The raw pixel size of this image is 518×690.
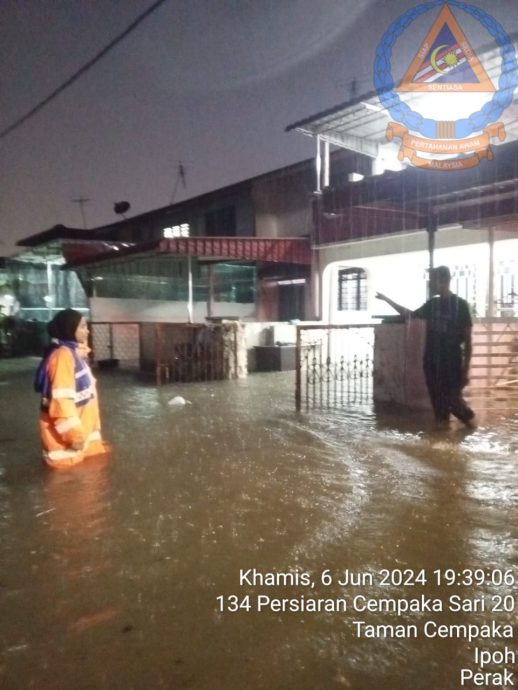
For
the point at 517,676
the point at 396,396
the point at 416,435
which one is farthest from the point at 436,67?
the point at 517,676

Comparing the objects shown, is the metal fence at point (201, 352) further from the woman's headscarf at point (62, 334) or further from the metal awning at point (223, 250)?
the woman's headscarf at point (62, 334)

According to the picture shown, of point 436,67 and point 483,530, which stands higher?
point 436,67

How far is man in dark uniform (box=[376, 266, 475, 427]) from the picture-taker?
5.84 metres

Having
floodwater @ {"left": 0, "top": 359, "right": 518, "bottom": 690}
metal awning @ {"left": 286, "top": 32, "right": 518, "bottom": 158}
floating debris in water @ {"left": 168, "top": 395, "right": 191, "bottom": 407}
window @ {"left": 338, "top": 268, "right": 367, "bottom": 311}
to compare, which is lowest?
floodwater @ {"left": 0, "top": 359, "right": 518, "bottom": 690}

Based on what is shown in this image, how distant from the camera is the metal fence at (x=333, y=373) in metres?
7.91

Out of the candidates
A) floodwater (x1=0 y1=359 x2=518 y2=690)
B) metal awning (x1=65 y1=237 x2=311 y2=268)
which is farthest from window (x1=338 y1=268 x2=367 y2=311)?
floodwater (x1=0 y1=359 x2=518 y2=690)

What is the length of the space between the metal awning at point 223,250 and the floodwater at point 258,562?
26.4ft

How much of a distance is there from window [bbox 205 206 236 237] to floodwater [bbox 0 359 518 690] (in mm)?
14886

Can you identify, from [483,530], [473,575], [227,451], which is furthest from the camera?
[227,451]

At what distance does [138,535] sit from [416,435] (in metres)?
3.72

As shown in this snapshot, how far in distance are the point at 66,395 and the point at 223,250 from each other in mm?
9875

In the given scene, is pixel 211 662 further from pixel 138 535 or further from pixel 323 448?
pixel 323 448

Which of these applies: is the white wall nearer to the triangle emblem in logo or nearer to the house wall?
the house wall

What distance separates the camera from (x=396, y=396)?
8.12 metres
